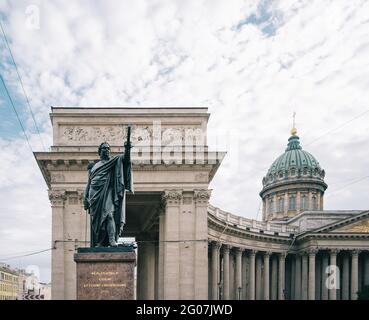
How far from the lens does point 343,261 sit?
74.8 meters

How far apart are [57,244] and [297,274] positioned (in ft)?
156

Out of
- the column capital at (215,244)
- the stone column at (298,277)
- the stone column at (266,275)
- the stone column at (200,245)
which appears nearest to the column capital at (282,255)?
the stone column at (298,277)

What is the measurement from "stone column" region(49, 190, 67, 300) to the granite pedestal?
81.6ft

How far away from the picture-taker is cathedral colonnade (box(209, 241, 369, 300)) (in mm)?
66000

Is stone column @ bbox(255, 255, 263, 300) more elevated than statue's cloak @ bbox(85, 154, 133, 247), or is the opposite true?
statue's cloak @ bbox(85, 154, 133, 247)

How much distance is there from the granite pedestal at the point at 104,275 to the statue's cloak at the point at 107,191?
826mm

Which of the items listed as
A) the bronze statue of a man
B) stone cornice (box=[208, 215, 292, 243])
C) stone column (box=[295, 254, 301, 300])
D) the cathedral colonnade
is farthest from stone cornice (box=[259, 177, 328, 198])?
the bronze statue of a man

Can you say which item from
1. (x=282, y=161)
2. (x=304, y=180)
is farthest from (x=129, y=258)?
(x=282, y=161)

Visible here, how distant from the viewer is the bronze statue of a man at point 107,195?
13648 mm

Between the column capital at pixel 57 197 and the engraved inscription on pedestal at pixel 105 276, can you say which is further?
the column capital at pixel 57 197

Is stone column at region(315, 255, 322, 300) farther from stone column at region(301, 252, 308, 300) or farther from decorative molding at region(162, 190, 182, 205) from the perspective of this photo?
decorative molding at region(162, 190, 182, 205)

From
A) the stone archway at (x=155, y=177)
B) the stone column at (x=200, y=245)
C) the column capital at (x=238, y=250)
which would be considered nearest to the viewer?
the stone archway at (x=155, y=177)

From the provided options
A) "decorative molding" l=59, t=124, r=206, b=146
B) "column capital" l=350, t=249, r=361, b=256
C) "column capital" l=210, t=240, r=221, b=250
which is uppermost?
"decorative molding" l=59, t=124, r=206, b=146

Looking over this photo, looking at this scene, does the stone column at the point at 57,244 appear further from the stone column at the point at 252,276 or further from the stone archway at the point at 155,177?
the stone column at the point at 252,276
